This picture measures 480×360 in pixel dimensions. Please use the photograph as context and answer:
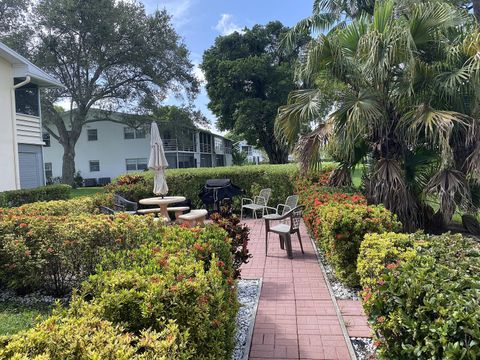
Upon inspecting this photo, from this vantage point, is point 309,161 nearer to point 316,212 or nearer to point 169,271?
point 316,212

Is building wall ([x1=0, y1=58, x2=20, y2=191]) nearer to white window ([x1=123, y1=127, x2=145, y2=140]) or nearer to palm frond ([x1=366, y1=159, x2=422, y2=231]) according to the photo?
palm frond ([x1=366, y1=159, x2=422, y2=231])

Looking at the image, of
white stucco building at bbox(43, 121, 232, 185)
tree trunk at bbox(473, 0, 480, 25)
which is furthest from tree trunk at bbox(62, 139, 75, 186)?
tree trunk at bbox(473, 0, 480, 25)

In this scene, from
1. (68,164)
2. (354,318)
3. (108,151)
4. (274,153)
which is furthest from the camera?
(108,151)

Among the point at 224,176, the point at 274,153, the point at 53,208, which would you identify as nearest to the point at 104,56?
the point at 274,153

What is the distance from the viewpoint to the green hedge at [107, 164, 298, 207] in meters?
12.1

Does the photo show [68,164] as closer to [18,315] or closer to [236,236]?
[18,315]

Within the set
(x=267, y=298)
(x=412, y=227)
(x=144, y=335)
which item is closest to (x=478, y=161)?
(x=412, y=227)

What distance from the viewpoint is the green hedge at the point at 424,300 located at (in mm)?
1885

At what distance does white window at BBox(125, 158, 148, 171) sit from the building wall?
21.3m

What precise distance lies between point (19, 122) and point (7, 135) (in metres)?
1.02

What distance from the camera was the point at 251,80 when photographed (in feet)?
95.9

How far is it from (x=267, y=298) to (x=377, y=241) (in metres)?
1.93

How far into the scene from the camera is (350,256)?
481cm

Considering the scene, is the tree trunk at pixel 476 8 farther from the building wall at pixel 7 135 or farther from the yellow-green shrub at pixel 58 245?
the building wall at pixel 7 135
